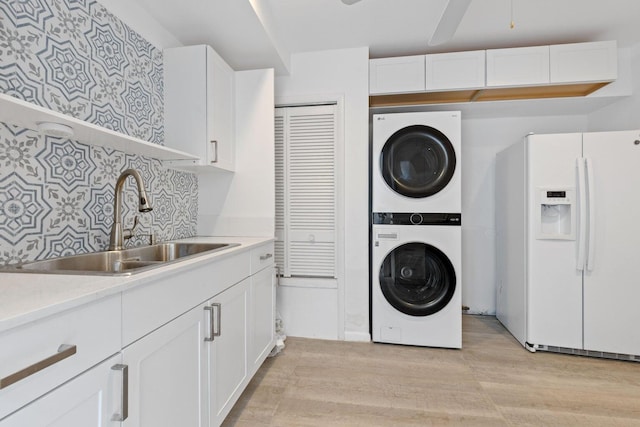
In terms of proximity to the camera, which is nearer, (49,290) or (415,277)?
(49,290)

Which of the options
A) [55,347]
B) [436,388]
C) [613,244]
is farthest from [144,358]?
[613,244]

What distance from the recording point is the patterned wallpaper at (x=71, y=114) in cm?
110

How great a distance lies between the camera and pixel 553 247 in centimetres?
230

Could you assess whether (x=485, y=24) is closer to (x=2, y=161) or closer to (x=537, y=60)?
(x=537, y=60)

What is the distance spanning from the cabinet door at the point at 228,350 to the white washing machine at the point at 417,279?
124 cm

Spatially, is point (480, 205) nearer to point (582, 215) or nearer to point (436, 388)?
point (582, 215)

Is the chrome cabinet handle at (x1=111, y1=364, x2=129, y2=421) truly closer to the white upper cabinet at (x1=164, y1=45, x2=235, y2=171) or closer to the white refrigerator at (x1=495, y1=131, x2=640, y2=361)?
the white upper cabinet at (x1=164, y1=45, x2=235, y2=171)

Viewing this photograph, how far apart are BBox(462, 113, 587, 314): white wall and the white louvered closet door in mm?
1556

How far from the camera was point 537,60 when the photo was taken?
2434mm

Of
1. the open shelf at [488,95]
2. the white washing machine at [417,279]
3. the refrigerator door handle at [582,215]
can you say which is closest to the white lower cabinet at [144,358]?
the white washing machine at [417,279]

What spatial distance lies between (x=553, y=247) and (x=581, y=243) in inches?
6.6

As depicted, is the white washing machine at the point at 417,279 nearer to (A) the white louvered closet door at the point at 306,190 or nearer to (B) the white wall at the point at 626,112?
(A) the white louvered closet door at the point at 306,190

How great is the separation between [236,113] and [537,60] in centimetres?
245

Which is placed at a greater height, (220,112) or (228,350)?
(220,112)
